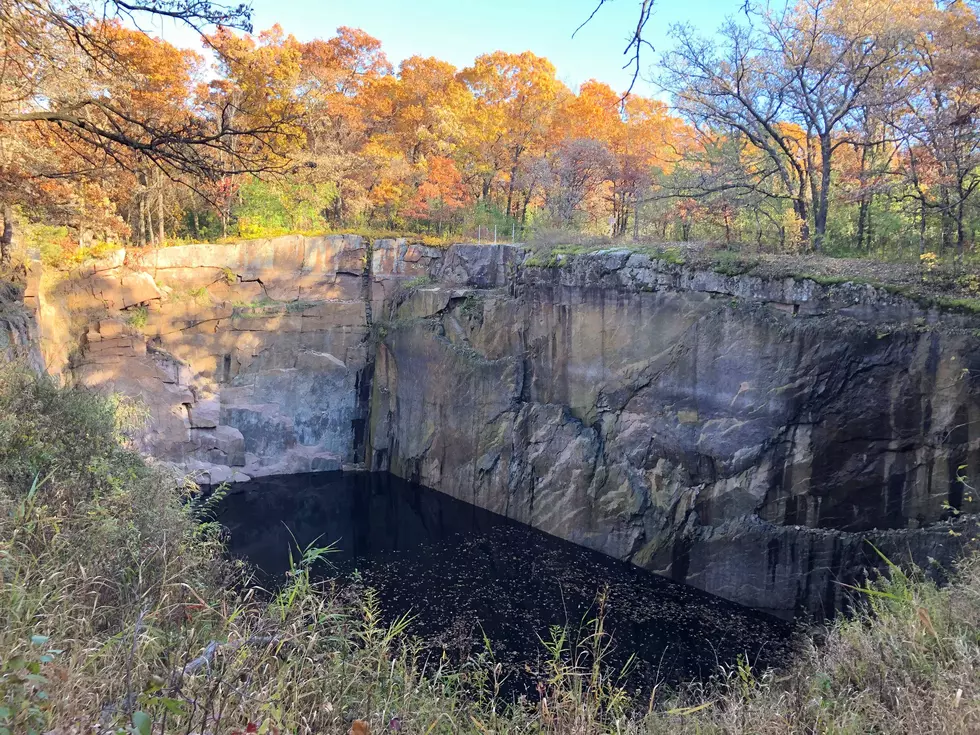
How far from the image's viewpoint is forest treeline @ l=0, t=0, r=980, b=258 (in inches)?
226

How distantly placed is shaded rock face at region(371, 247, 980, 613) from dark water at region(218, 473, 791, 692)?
29.9 inches

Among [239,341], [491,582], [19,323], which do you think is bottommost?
[491,582]

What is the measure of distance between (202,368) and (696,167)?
589 inches

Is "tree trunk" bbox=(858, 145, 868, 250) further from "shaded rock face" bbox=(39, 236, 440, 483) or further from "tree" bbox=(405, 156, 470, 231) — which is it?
"tree" bbox=(405, 156, 470, 231)

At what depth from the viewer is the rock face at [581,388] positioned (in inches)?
388

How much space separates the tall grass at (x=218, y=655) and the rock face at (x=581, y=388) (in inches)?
184

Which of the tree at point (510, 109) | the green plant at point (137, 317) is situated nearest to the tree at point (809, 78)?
the tree at point (510, 109)

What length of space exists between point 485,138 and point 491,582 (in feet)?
53.0

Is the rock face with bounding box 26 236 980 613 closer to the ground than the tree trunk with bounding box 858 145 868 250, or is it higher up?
closer to the ground

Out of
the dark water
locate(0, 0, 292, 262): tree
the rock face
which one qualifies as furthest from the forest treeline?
the dark water

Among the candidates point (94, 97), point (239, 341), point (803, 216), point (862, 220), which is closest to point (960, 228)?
point (862, 220)

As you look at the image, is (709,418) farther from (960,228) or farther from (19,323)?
(19,323)

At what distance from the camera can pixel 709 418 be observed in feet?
38.8

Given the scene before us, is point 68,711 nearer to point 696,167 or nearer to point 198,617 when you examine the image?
point 198,617
